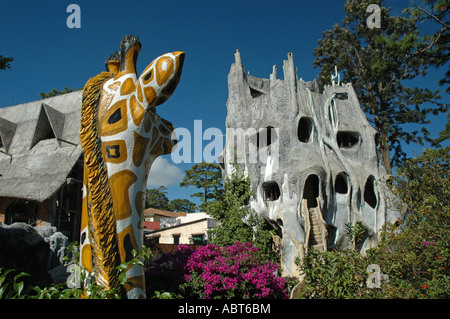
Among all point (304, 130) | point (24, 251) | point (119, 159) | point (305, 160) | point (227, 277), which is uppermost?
point (304, 130)

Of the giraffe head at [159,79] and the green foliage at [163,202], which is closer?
the giraffe head at [159,79]

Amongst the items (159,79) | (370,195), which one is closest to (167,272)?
(159,79)

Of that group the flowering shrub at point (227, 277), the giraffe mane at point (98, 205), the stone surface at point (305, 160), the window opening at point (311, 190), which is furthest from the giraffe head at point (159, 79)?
the window opening at point (311, 190)

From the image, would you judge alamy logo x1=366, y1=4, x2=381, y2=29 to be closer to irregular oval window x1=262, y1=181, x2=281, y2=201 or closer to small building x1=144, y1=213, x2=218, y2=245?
irregular oval window x1=262, y1=181, x2=281, y2=201

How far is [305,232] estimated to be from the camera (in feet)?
41.5

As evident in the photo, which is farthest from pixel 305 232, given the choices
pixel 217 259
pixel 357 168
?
pixel 217 259

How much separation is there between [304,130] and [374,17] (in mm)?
9980

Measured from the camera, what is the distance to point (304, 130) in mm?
15219

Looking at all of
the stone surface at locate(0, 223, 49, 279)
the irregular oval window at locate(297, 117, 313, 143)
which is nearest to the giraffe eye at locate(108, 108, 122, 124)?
the stone surface at locate(0, 223, 49, 279)

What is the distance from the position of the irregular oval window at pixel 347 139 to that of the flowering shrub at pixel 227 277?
1107cm

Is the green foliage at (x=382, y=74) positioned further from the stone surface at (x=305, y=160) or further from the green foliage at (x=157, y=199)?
the green foliage at (x=157, y=199)

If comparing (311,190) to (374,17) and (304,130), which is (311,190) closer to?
(304,130)

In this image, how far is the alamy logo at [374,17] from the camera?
20.7 meters

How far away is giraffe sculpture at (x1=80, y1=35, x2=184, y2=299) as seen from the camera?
404 cm
